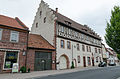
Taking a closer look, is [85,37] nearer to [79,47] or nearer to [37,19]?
[79,47]

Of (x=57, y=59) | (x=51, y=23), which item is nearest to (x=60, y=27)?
(x=51, y=23)

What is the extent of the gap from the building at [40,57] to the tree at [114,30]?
11.3 metres

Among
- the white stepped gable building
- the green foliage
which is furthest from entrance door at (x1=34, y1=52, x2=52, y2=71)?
the green foliage

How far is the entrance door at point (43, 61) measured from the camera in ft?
54.0

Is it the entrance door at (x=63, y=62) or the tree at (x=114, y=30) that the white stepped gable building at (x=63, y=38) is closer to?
the entrance door at (x=63, y=62)

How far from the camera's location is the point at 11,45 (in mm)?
14086

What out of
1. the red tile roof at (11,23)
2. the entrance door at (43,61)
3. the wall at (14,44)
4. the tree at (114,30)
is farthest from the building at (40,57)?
the tree at (114,30)

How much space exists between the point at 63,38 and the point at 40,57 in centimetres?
695

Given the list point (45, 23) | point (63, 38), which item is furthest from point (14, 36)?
point (63, 38)

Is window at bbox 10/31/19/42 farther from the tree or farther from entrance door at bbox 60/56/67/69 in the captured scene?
the tree

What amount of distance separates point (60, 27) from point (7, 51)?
1157 centimetres

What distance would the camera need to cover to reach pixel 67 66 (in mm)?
21219

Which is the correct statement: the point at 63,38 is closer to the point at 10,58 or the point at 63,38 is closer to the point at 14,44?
the point at 14,44

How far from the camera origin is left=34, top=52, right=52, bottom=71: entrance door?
1645 centimetres
